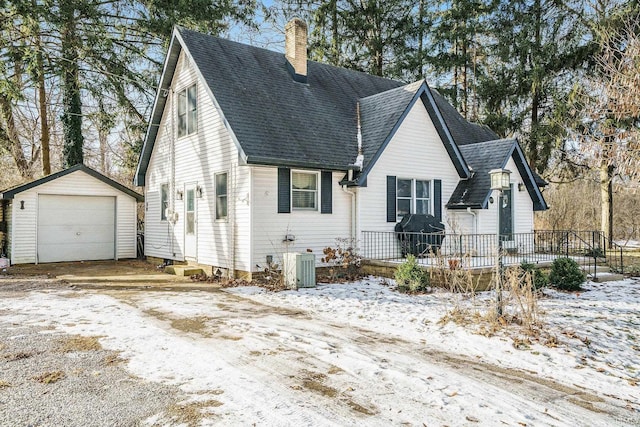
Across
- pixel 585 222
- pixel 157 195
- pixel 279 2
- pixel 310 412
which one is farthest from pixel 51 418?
pixel 585 222

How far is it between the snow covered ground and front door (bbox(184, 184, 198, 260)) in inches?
166

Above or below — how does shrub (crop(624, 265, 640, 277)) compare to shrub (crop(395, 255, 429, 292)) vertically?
below

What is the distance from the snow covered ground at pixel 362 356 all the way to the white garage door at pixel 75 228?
6.92 metres

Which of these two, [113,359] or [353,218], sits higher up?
[353,218]

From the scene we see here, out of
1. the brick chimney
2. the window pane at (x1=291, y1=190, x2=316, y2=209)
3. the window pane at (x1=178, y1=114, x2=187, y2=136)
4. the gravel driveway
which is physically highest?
the brick chimney

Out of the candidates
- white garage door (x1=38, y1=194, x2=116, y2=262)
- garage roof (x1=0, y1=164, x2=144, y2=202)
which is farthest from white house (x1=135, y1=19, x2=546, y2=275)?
white garage door (x1=38, y1=194, x2=116, y2=262)

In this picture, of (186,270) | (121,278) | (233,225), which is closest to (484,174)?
(233,225)

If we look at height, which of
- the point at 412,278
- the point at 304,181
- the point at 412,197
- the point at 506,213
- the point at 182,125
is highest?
the point at 182,125

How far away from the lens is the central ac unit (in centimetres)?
1027

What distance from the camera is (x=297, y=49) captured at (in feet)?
48.5

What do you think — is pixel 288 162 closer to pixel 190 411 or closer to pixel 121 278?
pixel 121 278

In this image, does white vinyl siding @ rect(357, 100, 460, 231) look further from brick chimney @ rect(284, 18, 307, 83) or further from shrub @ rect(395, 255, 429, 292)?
brick chimney @ rect(284, 18, 307, 83)

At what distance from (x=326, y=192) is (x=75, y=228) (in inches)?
382

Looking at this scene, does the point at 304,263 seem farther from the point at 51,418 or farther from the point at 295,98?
the point at 51,418
